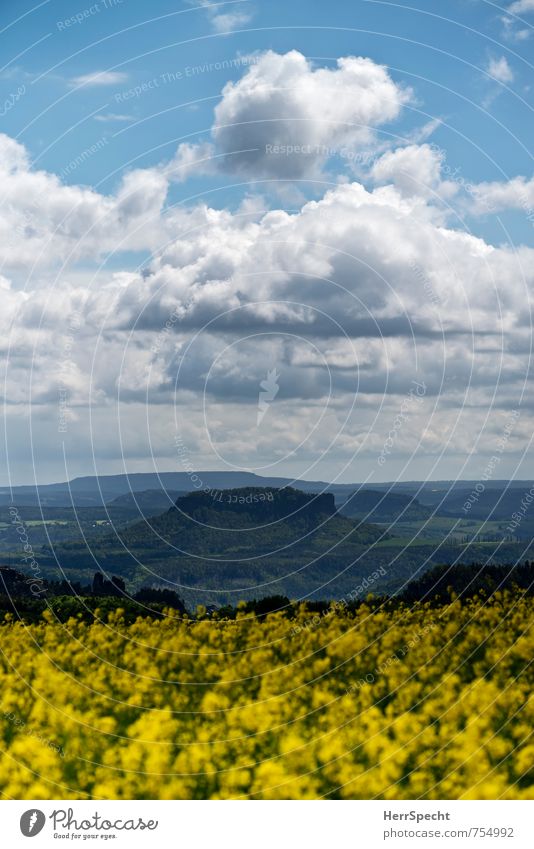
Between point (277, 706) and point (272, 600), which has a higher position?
point (272, 600)

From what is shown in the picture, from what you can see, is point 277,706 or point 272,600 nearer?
point 277,706

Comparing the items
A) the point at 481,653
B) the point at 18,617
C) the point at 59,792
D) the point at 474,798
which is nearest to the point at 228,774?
the point at 59,792

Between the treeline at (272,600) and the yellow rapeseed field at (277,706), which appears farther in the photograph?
the treeline at (272,600)

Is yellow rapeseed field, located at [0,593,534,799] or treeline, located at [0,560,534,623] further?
treeline, located at [0,560,534,623]

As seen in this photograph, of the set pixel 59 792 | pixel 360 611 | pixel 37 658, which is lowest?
pixel 59 792

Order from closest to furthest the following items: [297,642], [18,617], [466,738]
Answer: [466,738]
[297,642]
[18,617]

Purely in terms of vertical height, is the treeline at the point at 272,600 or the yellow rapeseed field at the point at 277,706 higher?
the treeline at the point at 272,600

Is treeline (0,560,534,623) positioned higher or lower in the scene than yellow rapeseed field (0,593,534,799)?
higher

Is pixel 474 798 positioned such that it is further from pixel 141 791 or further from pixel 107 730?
pixel 107 730
